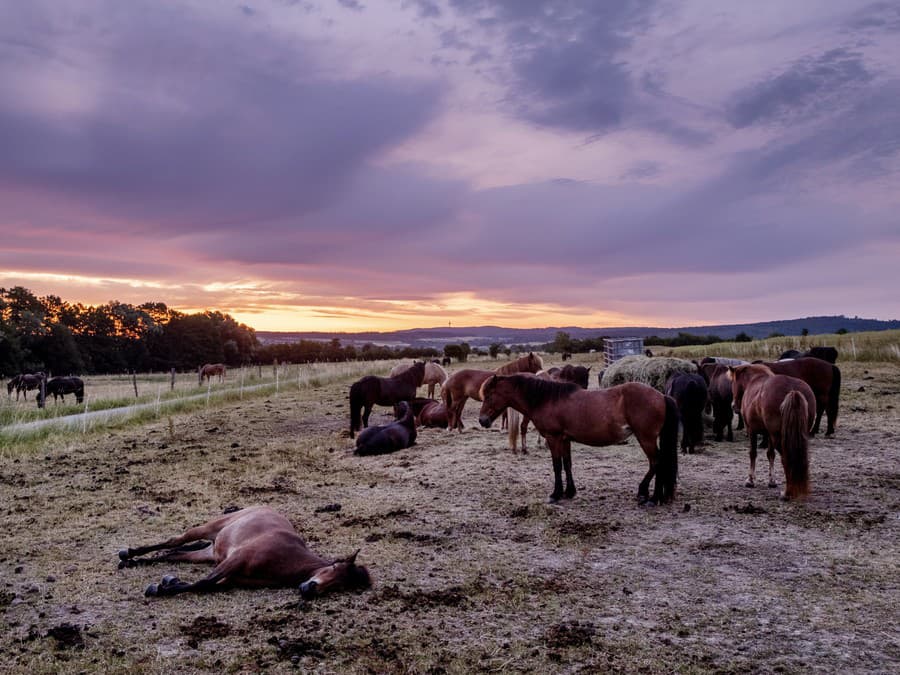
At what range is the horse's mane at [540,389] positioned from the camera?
26.0ft

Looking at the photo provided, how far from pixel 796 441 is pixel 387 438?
7.00 metres

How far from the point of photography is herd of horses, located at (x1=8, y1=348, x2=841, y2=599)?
16.2 ft

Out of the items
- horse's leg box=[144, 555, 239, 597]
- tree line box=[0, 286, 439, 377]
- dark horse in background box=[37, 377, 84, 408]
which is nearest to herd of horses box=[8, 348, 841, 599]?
horse's leg box=[144, 555, 239, 597]

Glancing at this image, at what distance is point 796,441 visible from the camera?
736 cm

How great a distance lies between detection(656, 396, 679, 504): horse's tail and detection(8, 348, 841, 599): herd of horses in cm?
1

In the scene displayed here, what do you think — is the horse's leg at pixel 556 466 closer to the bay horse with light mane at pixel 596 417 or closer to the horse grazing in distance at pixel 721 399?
the bay horse with light mane at pixel 596 417

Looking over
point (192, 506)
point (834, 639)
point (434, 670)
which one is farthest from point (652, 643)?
point (192, 506)

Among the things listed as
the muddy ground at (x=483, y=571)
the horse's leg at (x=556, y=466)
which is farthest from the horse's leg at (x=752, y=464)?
the horse's leg at (x=556, y=466)

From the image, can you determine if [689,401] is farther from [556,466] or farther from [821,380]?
[556,466]

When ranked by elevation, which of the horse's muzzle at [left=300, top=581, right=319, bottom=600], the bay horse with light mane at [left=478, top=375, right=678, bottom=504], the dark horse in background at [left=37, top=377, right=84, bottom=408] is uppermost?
the bay horse with light mane at [left=478, top=375, right=678, bottom=504]

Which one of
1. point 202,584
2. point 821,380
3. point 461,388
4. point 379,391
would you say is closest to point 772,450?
point 821,380

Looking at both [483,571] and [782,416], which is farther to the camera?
[782,416]

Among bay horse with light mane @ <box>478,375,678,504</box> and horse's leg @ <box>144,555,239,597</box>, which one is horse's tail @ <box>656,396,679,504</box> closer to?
bay horse with light mane @ <box>478,375,678,504</box>

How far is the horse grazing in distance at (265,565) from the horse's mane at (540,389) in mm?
3629
